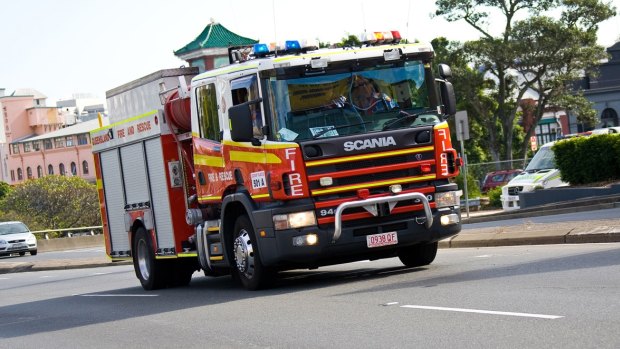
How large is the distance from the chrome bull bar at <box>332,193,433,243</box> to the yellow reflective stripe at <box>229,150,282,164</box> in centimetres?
99

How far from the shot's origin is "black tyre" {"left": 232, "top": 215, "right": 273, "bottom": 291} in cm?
1519

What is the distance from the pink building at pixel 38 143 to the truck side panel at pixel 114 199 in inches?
4526

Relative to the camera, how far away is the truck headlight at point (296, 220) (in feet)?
47.3

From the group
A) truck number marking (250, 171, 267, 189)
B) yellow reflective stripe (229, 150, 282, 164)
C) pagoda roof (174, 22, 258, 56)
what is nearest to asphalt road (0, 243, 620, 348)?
truck number marking (250, 171, 267, 189)

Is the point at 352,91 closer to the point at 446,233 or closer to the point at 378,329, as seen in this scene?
the point at 446,233

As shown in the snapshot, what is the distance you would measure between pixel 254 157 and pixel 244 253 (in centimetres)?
140

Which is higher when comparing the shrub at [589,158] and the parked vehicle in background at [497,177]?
the shrub at [589,158]

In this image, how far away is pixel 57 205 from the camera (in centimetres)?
8300

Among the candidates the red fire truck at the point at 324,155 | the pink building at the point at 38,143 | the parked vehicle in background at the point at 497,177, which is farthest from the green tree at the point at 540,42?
the pink building at the point at 38,143

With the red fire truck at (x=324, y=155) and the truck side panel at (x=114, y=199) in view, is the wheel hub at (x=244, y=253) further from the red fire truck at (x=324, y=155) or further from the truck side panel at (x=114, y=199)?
the truck side panel at (x=114, y=199)

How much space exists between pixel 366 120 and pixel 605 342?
6744 mm

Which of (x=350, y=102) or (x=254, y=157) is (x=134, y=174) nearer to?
(x=254, y=157)

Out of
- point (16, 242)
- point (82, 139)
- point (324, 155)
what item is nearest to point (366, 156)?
point (324, 155)

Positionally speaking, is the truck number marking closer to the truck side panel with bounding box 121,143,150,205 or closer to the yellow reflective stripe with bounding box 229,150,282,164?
the yellow reflective stripe with bounding box 229,150,282,164
